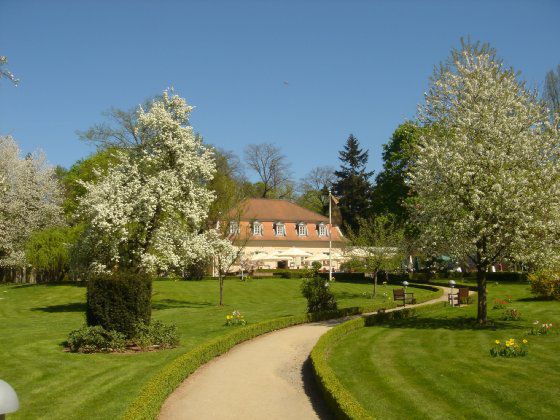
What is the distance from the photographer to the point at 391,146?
5900cm

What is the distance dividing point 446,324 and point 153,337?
A: 1292 centimetres

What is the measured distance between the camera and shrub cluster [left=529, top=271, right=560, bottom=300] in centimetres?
2948

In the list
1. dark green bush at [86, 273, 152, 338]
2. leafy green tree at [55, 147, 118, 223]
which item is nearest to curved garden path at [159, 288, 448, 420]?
dark green bush at [86, 273, 152, 338]

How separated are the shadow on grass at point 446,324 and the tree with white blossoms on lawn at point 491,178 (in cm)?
64

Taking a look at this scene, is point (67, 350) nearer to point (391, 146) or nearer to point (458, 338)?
point (458, 338)

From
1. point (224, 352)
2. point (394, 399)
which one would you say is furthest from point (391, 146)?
point (394, 399)

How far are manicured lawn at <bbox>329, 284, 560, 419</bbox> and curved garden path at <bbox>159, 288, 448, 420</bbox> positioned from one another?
1087 millimetres

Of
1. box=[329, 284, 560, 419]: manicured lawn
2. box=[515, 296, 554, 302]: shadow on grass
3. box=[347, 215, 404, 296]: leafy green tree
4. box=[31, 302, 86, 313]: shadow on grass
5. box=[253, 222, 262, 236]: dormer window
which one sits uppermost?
box=[253, 222, 262, 236]: dormer window

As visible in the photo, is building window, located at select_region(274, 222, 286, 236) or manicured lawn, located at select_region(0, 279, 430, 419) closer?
manicured lawn, located at select_region(0, 279, 430, 419)

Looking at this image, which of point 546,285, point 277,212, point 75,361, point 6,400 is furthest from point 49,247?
point 6,400

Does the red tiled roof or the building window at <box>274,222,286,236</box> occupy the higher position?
the red tiled roof

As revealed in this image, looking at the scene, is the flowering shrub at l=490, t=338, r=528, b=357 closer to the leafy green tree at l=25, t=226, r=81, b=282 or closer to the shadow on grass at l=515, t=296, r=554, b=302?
the shadow on grass at l=515, t=296, r=554, b=302

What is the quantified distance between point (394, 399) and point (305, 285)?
14.5m

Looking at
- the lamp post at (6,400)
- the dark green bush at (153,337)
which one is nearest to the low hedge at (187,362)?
the dark green bush at (153,337)
